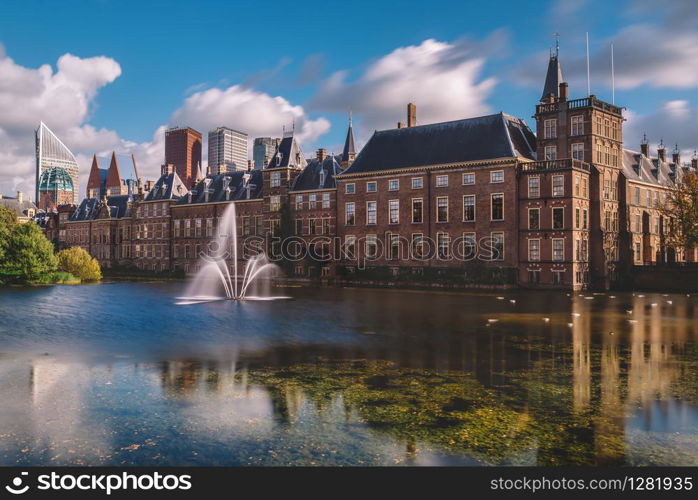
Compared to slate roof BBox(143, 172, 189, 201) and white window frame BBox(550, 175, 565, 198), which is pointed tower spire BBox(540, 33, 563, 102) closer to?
white window frame BBox(550, 175, 565, 198)

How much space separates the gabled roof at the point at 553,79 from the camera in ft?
189

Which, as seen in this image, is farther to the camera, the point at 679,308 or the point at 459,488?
the point at 679,308

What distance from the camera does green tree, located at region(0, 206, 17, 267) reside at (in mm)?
57338

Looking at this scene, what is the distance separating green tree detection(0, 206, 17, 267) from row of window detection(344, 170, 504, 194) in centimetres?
3692

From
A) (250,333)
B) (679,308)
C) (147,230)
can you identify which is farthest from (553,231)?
(147,230)

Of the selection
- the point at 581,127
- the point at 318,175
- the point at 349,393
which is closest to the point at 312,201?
the point at 318,175

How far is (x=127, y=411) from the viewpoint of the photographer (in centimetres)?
1097

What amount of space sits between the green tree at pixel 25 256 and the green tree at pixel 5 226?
28 centimetres

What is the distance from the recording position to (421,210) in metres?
58.3

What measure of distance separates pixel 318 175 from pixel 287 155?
542 centimetres

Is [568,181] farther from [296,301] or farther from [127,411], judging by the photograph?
[127,411]

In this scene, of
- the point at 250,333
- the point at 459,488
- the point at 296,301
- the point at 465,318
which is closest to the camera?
the point at 459,488

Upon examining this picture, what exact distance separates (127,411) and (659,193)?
222 feet

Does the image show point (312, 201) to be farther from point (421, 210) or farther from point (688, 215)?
point (688, 215)
